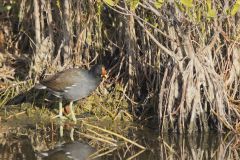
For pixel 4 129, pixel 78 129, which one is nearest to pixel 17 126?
pixel 4 129

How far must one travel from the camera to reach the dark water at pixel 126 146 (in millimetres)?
7895

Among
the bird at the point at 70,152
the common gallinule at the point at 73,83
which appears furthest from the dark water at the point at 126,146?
the common gallinule at the point at 73,83

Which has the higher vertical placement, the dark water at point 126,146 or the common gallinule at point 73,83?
the common gallinule at point 73,83

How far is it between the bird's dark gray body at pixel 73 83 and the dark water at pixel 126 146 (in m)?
0.65

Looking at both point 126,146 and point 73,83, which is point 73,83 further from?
point 126,146

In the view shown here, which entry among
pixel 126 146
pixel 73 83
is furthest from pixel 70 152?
pixel 73 83

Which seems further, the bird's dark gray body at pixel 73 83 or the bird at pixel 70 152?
the bird's dark gray body at pixel 73 83

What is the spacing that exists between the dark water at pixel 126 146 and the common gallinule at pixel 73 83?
64 cm

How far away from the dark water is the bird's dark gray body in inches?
25.5

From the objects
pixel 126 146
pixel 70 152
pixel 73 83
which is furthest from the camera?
pixel 73 83

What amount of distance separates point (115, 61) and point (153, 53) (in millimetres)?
1019

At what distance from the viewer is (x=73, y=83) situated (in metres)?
9.63

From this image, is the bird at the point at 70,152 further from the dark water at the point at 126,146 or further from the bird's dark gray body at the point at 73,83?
the bird's dark gray body at the point at 73,83

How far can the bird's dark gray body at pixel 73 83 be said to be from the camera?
9.56 metres
